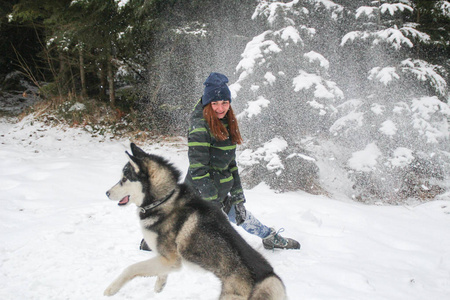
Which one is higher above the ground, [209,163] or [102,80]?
[209,163]

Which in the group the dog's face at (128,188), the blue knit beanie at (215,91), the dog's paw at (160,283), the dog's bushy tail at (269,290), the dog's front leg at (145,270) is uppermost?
the blue knit beanie at (215,91)

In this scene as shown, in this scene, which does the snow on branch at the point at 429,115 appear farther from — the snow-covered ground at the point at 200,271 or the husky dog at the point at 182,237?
the husky dog at the point at 182,237

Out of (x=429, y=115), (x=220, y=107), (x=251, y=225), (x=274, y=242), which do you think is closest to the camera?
(x=220, y=107)

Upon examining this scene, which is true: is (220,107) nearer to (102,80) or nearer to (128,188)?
(128,188)

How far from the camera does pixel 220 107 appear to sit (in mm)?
3346

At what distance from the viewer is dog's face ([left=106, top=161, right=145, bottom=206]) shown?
3.12m

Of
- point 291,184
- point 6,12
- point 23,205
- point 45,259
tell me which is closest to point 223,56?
point 291,184

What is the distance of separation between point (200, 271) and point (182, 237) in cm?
36

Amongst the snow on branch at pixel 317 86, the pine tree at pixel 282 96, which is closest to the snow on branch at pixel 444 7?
the pine tree at pixel 282 96

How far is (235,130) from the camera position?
358cm

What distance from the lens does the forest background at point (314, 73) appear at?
736 centimetres

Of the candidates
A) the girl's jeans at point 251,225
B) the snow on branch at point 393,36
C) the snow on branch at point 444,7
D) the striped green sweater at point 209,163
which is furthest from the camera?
the snow on branch at point 444,7

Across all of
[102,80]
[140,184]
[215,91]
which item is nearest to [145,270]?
[140,184]

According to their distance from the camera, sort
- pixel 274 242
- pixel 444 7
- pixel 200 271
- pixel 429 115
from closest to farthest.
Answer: pixel 200 271
pixel 274 242
pixel 429 115
pixel 444 7
